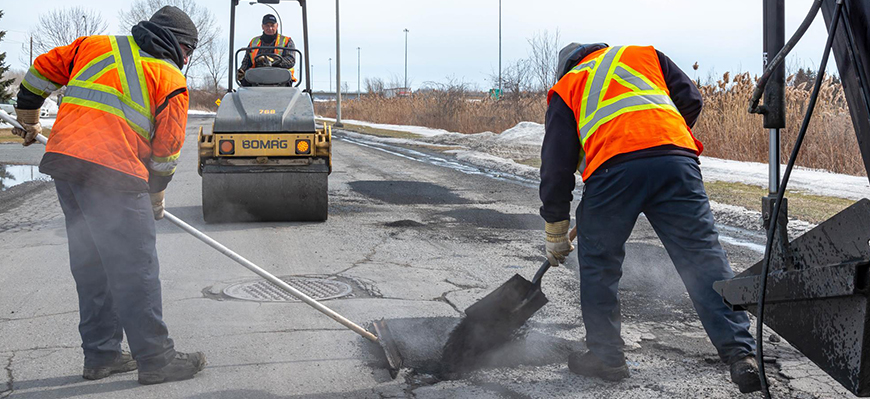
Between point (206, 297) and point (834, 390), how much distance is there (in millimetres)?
3650

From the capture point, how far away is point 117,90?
141 inches

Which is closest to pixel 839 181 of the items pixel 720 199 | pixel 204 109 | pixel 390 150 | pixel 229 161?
pixel 720 199

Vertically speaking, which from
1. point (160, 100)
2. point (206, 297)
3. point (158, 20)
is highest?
point (158, 20)

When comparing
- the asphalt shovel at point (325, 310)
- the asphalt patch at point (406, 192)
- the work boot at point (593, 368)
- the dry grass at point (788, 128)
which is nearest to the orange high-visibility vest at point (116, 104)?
the asphalt shovel at point (325, 310)

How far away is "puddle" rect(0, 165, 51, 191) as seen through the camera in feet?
38.5

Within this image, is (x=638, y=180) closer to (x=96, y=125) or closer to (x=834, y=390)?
(x=834, y=390)

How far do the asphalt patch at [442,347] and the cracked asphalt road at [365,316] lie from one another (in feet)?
0.04

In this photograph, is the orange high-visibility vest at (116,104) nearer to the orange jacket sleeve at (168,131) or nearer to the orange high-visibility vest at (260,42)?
the orange jacket sleeve at (168,131)

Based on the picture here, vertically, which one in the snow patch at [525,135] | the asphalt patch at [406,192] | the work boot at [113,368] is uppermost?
the snow patch at [525,135]

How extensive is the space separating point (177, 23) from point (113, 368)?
1.68 m

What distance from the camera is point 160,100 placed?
12.1 feet

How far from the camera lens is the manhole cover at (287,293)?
5137 millimetres

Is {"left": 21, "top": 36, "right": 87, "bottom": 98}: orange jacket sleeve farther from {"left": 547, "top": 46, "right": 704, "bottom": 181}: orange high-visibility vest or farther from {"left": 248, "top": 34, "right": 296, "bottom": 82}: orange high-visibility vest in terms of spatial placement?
{"left": 248, "top": 34, "right": 296, "bottom": 82}: orange high-visibility vest

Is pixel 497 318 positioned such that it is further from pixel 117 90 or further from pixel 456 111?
pixel 456 111
